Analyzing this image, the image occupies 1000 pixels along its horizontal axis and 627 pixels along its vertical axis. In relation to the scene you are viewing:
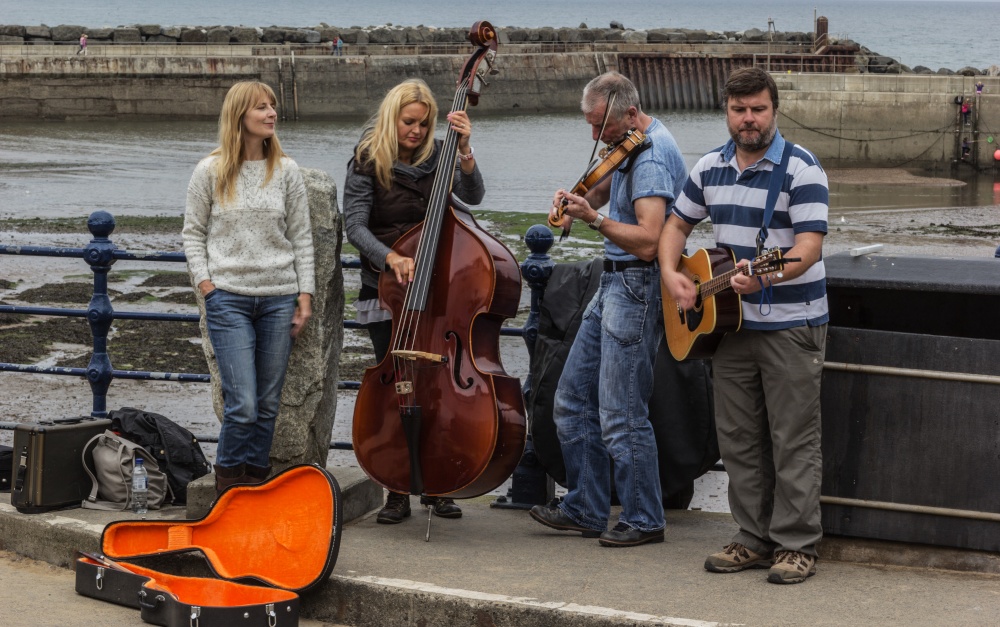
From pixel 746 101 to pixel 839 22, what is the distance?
195 metres

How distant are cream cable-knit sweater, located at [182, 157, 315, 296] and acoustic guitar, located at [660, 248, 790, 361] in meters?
1.43

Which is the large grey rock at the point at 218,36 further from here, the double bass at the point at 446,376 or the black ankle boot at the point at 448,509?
the double bass at the point at 446,376

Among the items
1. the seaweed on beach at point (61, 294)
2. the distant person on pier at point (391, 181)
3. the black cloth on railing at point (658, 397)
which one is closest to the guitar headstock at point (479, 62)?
the distant person on pier at point (391, 181)

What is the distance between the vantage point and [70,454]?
4828 millimetres

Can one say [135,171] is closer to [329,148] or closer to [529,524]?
[329,148]

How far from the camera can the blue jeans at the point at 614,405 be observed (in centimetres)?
438

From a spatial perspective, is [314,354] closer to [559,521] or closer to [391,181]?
A: [391,181]

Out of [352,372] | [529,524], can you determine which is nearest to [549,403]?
[529,524]

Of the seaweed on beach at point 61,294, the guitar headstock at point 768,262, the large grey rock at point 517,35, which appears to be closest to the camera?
the guitar headstock at point 768,262

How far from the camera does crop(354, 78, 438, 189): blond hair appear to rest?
462 centimetres

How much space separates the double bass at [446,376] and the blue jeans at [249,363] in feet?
1.23

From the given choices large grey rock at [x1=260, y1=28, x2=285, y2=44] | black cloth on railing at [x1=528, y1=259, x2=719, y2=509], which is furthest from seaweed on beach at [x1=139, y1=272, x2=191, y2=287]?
Answer: large grey rock at [x1=260, y1=28, x2=285, y2=44]

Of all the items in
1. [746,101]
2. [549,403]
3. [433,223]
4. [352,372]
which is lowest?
[352,372]

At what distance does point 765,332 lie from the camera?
159 inches
